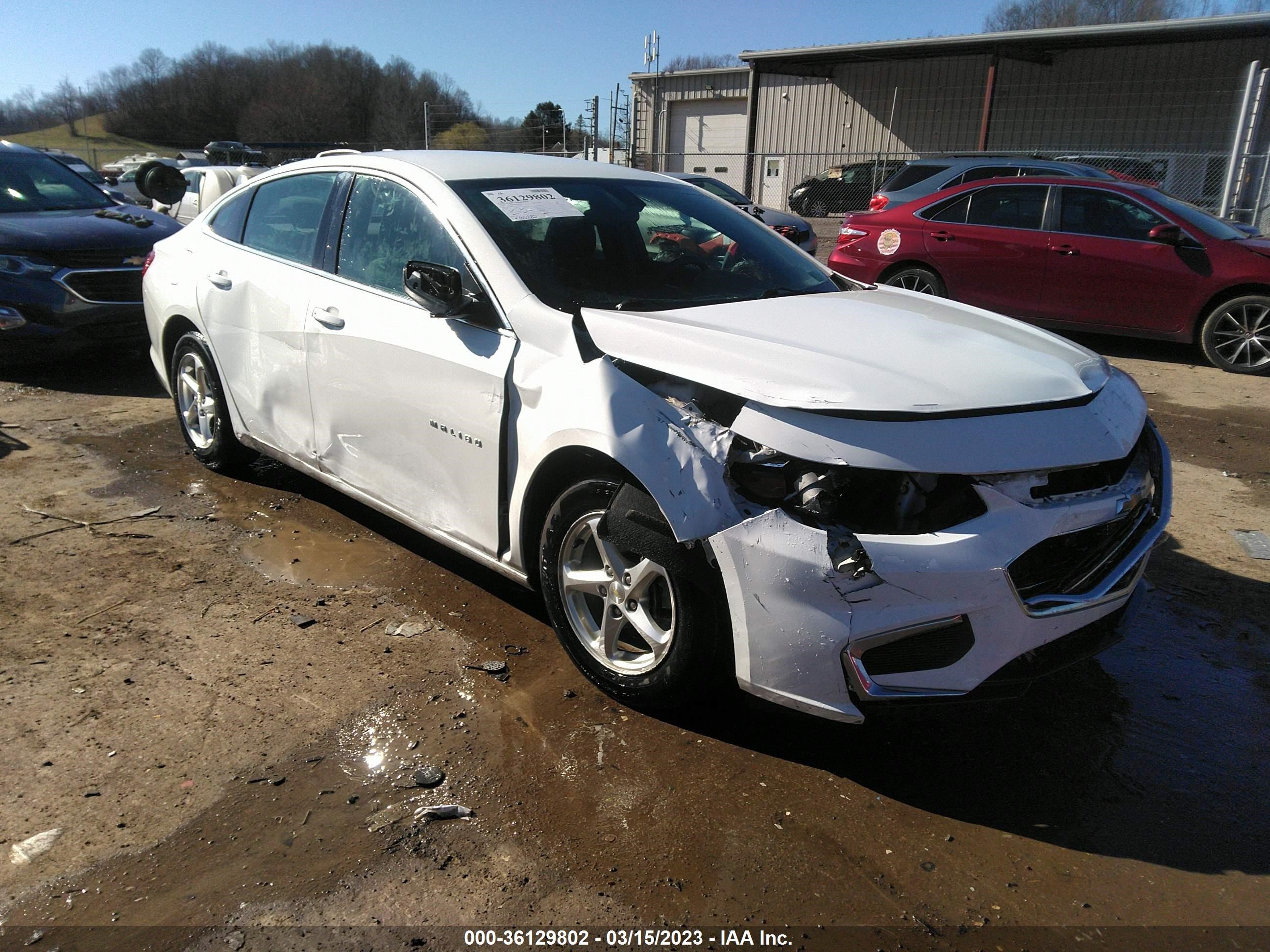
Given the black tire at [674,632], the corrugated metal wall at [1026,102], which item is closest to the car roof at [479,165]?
the black tire at [674,632]

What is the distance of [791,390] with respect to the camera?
2498mm

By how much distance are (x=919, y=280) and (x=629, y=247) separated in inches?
258

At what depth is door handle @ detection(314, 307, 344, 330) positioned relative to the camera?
3.75 metres

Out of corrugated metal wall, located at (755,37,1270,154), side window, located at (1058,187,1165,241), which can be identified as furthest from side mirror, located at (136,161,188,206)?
corrugated metal wall, located at (755,37,1270,154)

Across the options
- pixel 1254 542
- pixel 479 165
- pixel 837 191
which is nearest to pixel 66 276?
pixel 479 165

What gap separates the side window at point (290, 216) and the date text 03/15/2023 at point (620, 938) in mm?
2968

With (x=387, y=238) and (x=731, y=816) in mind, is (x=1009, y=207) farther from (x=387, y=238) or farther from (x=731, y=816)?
(x=731, y=816)

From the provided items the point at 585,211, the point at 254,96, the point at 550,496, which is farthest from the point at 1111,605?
the point at 254,96

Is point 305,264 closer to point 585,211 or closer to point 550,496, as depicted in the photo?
point 585,211

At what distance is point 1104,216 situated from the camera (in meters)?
8.46

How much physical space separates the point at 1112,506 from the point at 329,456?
3029 mm

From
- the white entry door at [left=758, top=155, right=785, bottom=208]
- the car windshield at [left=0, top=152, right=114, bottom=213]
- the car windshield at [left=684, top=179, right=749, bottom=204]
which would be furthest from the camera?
the white entry door at [left=758, top=155, right=785, bottom=208]

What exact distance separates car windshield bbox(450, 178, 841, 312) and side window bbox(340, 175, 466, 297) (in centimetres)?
18

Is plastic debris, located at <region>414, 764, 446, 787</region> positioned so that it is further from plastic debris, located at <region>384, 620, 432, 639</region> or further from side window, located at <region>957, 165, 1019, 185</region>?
side window, located at <region>957, 165, 1019, 185</region>
